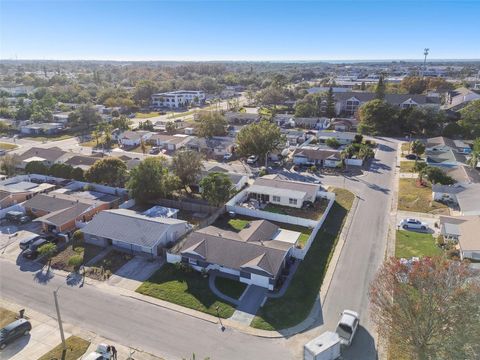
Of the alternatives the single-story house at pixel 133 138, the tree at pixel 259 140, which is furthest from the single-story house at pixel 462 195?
the single-story house at pixel 133 138

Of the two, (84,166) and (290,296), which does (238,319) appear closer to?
(290,296)

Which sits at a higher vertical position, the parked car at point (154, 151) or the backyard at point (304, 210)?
the parked car at point (154, 151)

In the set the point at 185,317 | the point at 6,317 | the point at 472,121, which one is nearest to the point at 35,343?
the point at 6,317

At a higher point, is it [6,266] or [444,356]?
[444,356]

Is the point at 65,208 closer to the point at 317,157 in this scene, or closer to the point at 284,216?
the point at 284,216

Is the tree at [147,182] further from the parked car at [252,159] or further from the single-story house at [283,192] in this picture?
the parked car at [252,159]

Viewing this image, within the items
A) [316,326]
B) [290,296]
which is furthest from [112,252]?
[316,326]

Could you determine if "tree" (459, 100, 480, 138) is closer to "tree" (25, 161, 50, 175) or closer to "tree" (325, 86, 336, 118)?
"tree" (325, 86, 336, 118)

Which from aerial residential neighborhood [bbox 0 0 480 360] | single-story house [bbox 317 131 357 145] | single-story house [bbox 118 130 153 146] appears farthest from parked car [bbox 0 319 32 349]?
single-story house [bbox 317 131 357 145]
